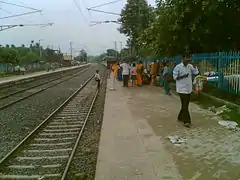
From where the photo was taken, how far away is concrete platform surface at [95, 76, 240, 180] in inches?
234

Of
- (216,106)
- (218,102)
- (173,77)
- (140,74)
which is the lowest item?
(216,106)

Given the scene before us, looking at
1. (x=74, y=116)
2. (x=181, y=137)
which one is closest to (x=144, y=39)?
(x=74, y=116)

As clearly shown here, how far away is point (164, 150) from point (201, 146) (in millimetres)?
815

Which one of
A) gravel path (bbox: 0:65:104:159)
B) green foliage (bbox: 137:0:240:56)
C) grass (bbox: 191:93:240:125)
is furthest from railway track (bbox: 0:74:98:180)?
green foliage (bbox: 137:0:240:56)

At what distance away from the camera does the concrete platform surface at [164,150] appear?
234 inches

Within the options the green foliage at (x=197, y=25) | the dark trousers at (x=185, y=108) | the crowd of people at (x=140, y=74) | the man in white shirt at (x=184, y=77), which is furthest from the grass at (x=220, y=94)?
the crowd of people at (x=140, y=74)

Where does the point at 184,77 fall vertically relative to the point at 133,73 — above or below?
above

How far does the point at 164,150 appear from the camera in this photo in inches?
289

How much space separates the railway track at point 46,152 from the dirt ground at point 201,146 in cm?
205

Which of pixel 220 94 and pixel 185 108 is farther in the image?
pixel 220 94

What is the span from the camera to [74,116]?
1312cm

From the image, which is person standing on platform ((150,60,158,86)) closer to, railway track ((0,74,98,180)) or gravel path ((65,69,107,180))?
railway track ((0,74,98,180))

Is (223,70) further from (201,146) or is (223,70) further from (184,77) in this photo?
(201,146)

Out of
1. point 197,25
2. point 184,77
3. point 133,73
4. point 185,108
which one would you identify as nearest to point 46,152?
point 185,108
